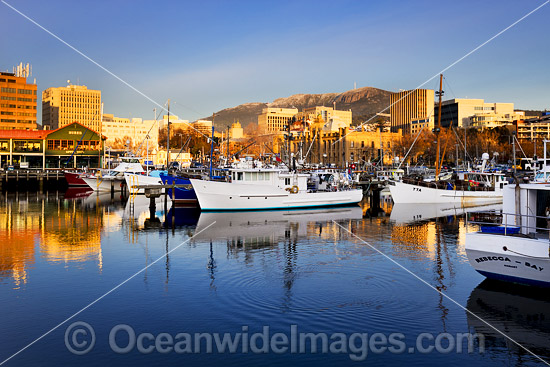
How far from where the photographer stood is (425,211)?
188ft

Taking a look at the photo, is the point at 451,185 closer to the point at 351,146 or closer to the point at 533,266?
the point at 533,266

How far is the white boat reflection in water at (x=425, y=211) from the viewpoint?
2026 inches

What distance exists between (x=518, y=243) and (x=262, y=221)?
28.3 meters

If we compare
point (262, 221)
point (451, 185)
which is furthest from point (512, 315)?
point (451, 185)

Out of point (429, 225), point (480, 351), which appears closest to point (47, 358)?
point (480, 351)

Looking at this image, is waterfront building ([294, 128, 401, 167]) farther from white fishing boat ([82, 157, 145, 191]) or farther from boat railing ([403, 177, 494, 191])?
boat railing ([403, 177, 494, 191])

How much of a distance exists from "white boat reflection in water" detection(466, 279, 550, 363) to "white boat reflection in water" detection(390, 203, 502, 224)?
2561 cm

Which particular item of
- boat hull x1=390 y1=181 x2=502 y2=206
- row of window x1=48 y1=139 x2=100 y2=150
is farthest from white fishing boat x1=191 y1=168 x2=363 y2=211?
row of window x1=48 y1=139 x2=100 y2=150

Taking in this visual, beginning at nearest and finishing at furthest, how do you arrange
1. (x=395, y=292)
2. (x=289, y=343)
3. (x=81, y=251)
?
(x=289, y=343), (x=395, y=292), (x=81, y=251)

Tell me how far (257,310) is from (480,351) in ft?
25.9

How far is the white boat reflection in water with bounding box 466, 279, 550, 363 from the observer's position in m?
17.3

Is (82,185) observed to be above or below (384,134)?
below

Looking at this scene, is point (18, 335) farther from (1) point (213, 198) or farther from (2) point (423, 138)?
(2) point (423, 138)

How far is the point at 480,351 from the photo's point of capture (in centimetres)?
1675
